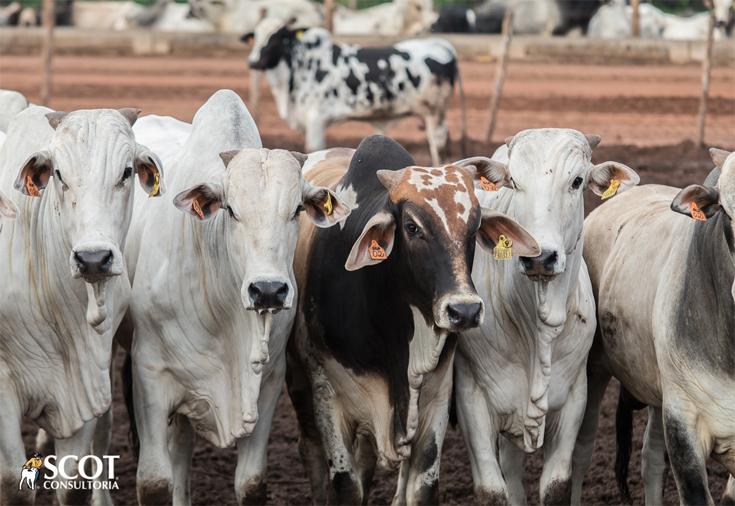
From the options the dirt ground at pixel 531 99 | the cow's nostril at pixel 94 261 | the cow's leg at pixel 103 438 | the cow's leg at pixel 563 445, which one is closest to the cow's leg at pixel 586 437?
the cow's leg at pixel 563 445

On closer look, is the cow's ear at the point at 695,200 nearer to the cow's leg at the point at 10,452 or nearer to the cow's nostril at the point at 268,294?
the cow's nostril at the point at 268,294

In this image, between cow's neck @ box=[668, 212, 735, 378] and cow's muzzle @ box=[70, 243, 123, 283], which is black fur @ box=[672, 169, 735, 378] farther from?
cow's muzzle @ box=[70, 243, 123, 283]

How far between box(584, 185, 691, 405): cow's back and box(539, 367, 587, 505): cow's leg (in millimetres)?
281

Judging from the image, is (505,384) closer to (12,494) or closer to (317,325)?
(317,325)

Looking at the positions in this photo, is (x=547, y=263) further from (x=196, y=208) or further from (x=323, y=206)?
(x=196, y=208)

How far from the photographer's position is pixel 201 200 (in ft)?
21.8

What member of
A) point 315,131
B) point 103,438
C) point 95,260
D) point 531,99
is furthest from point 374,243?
point 531,99

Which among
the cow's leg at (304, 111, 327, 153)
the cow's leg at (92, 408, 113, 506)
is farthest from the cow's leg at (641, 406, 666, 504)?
the cow's leg at (304, 111, 327, 153)

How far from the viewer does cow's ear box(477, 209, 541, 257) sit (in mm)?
6434

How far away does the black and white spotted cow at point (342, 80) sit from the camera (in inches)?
643

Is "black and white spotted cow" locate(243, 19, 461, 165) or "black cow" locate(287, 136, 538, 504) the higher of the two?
"black cow" locate(287, 136, 538, 504)

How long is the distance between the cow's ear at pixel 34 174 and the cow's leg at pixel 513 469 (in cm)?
247

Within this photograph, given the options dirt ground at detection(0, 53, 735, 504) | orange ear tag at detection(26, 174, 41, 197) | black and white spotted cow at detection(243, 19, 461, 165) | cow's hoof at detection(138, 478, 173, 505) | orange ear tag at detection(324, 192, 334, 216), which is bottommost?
dirt ground at detection(0, 53, 735, 504)

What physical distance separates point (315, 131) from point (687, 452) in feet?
32.6
